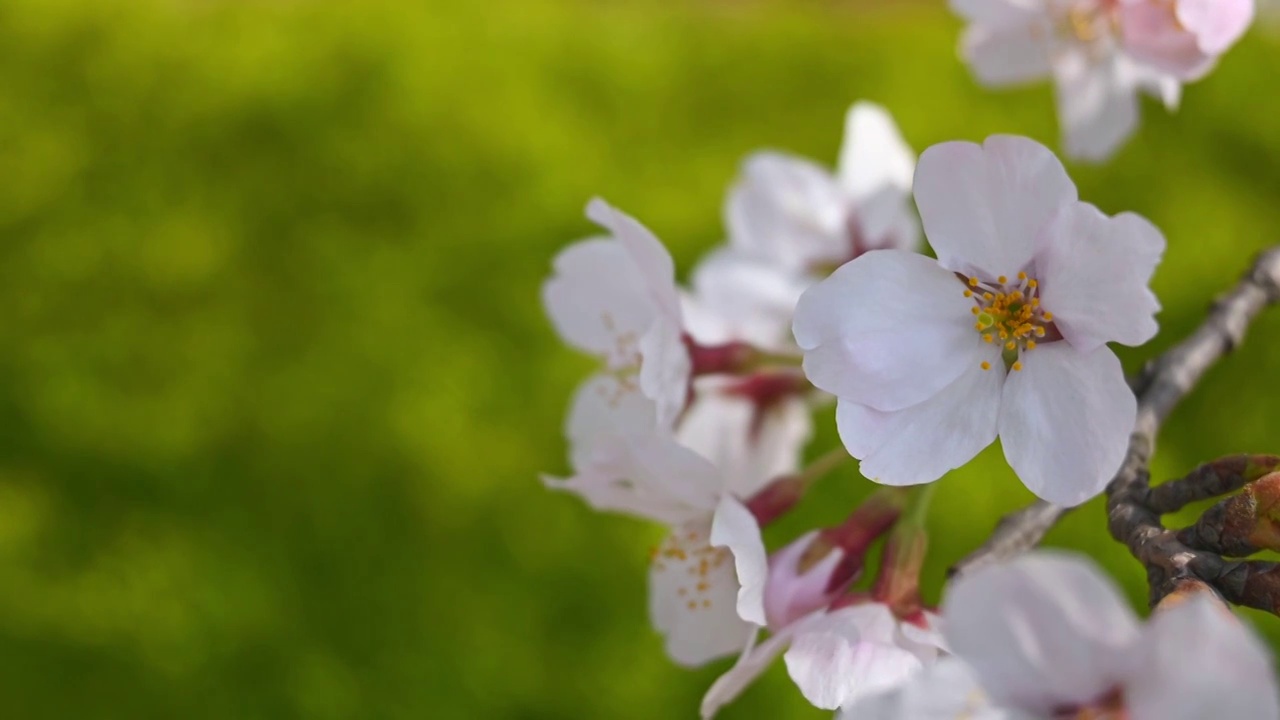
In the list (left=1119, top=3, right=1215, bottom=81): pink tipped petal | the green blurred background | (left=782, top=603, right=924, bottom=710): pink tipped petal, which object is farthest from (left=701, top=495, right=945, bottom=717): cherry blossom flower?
the green blurred background

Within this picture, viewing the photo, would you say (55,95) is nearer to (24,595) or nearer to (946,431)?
(24,595)

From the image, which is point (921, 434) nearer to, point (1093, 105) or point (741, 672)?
point (741, 672)

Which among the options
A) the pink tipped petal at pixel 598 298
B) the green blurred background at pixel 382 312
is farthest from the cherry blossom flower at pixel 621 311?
the green blurred background at pixel 382 312

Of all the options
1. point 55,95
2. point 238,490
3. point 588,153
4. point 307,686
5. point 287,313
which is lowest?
point 307,686

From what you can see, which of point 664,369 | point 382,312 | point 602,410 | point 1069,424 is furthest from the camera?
point 382,312

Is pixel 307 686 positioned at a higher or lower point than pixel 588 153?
lower

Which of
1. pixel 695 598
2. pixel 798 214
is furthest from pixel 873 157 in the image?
pixel 695 598

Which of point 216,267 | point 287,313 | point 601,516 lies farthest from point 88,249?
point 601,516
